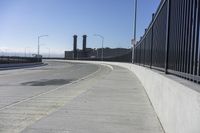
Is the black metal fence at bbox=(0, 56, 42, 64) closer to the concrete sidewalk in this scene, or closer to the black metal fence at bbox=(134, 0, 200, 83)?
the concrete sidewalk

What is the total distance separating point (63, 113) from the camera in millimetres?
11055

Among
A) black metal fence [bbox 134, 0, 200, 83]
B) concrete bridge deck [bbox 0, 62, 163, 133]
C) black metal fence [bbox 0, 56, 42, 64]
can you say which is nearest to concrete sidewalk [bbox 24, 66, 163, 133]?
concrete bridge deck [bbox 0, 62, 163, 133]

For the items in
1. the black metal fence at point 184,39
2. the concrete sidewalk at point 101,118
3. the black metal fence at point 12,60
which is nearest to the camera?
the black metal fence at point 184,39

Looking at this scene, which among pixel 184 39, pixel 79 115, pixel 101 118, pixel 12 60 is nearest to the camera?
pixel 184 39

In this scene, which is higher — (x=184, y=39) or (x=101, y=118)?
(x=184, y=39)

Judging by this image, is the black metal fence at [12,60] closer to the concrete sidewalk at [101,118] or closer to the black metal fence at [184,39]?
the concrete sidewalk at [101,118]

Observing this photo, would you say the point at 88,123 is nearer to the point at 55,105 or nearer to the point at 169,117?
the point at 169,117

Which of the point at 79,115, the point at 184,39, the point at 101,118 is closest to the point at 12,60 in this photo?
the point at 79,115

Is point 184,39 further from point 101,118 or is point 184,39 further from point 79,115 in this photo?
point 79,115

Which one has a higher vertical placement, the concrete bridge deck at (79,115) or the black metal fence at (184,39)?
the black metal fence at (184,39)

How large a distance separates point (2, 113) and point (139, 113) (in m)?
3.69

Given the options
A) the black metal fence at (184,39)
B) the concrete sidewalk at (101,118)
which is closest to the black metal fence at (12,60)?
the concrete sidewalk at (101,118)

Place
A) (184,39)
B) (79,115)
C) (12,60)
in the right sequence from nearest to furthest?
(184,39)
(79,115)
(12,60)

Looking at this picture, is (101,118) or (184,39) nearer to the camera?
(184,39)
